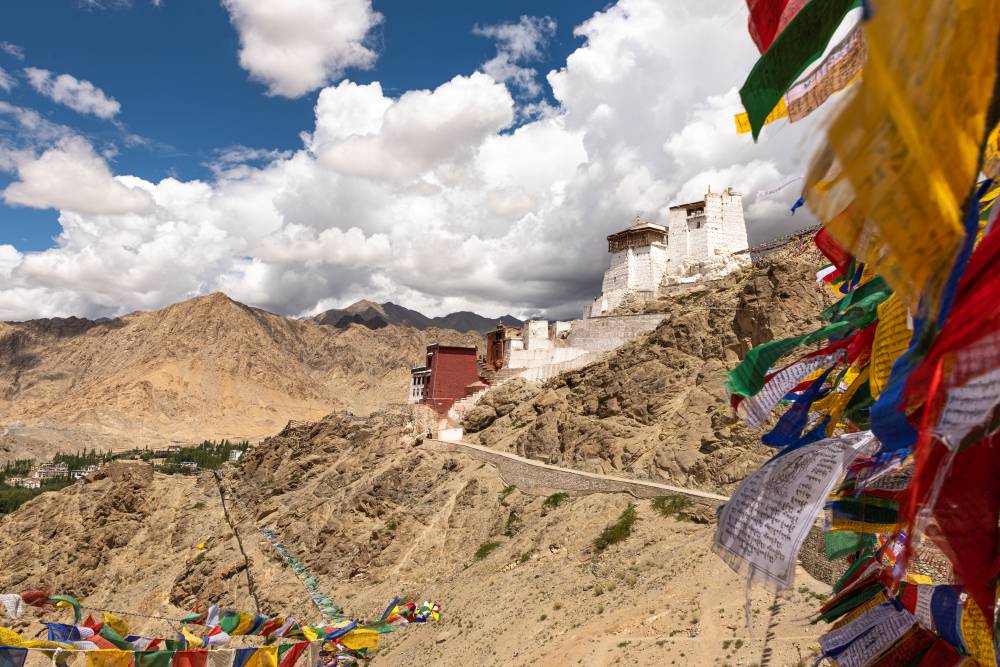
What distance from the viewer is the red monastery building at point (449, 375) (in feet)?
142

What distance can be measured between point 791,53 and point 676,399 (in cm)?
2537

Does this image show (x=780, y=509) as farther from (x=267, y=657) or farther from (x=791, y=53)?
(x=267, y=657)

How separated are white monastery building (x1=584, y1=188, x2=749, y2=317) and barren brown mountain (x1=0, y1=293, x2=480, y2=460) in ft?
335

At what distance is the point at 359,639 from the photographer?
1695 centimetres

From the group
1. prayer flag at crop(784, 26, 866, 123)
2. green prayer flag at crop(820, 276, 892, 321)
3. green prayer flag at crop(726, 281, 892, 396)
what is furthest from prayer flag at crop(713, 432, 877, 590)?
prayer flag at crop(784, 26, 866, 123)

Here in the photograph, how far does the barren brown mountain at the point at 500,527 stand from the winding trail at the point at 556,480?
47 cm

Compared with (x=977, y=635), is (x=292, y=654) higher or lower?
lower

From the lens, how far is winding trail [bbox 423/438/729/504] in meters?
20.5

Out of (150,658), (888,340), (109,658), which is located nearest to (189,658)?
(150,658)

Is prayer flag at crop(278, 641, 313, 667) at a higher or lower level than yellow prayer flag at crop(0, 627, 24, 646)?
lower

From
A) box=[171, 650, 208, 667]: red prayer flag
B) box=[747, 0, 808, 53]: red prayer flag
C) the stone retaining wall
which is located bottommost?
box=[171, 650, 208, 667]: red prayer flag

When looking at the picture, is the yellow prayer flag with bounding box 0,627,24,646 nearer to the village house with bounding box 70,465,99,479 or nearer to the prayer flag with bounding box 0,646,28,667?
the prayer flag with bounding box 0,646,28,667

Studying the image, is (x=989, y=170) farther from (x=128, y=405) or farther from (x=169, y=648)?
(x=128, y=405)

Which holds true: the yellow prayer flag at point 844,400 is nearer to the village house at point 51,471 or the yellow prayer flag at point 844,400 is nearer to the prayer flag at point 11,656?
the prayer flag at point 11,656
